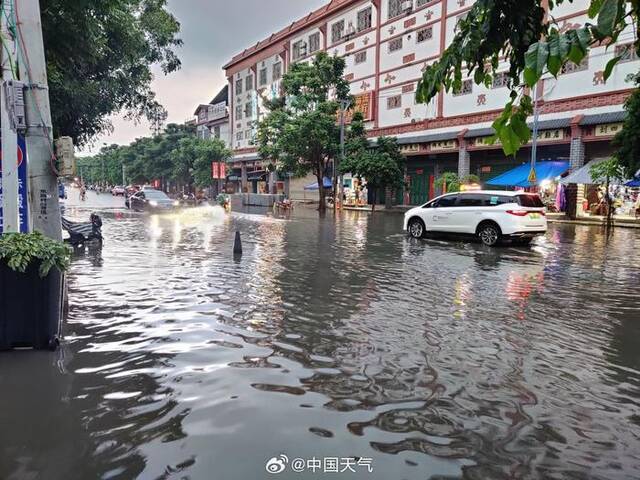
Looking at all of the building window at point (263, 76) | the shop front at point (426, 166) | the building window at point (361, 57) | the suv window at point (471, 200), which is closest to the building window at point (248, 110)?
the building window at point (263, 76)

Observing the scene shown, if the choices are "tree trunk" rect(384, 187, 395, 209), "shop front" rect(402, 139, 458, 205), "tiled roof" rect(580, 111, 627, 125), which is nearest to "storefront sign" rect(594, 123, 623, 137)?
"tiled roof" rect(580, 111, 627, 125)

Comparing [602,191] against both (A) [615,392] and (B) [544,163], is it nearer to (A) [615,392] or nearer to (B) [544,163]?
(B) [544,163]

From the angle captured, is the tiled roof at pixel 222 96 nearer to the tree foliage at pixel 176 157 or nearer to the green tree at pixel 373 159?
the tree foliage at pixel 176 157

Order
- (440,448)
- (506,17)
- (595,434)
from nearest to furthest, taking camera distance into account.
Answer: (506,17)
(440,448)
(595,434)

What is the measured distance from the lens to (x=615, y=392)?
4562mm

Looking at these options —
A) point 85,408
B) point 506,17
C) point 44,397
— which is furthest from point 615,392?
point 44,397

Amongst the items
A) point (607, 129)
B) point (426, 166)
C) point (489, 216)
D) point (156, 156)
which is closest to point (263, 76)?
point (156, 156)

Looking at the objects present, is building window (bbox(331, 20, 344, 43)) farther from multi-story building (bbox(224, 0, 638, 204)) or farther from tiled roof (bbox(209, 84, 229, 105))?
tiled roof (bbox(209, 84, 229, 105))

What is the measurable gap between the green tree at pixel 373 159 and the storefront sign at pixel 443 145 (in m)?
2.33

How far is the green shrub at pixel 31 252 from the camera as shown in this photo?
509 centimetres

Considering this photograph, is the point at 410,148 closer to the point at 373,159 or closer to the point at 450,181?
the point at 373,159

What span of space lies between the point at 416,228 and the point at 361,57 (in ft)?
96.9

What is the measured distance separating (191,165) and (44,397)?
6817 centimetres

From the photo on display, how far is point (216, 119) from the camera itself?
248ft
